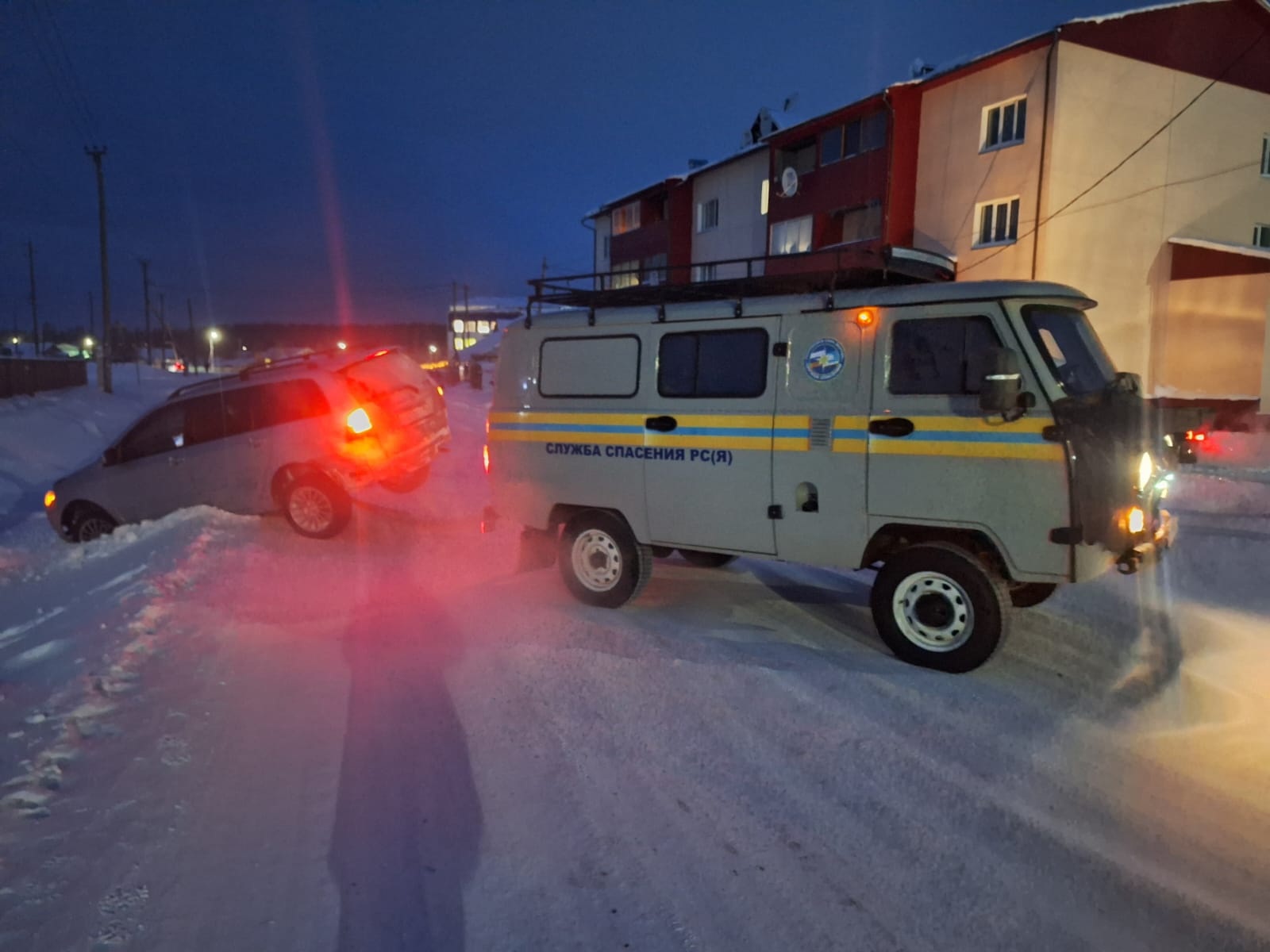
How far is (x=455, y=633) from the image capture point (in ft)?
19.6

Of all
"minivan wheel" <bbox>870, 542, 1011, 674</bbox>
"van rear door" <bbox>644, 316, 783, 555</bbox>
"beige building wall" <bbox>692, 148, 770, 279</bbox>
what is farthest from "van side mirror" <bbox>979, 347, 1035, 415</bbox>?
"beige building wall" <bbox>692, 148, 770, 279</bbox>

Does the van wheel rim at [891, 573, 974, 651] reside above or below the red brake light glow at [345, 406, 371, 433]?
below

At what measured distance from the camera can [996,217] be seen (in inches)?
835

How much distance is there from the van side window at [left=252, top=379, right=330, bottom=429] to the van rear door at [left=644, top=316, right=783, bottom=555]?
4589 mm

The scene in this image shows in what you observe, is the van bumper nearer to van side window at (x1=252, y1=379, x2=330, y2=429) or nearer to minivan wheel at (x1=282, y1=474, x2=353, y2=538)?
minivan wheel at (x1=282, y1=474, x2=353, y2=538)

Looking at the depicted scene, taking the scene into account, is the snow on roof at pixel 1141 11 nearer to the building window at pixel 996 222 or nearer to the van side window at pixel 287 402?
the building window at pixel 996 222

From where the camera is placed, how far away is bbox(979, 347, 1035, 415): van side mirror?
184 inches

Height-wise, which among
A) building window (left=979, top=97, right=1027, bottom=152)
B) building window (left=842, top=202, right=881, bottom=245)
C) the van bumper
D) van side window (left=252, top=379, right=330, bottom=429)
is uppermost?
building window (left=979, top=97, right=1027, bottom=152)

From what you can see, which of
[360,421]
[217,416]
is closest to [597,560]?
[360,421]

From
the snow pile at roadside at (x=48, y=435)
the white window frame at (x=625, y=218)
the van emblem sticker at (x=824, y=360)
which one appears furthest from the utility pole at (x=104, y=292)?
the van emblem sticker at (x=824, y=360)

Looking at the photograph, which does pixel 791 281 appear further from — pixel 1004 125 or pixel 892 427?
pixel 1004 125

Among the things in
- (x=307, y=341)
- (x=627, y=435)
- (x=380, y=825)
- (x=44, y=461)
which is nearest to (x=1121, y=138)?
(x=627, y=435)

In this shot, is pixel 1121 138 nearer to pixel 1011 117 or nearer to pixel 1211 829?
pixel 1011 117

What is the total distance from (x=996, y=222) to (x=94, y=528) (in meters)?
Answer: 21.1
